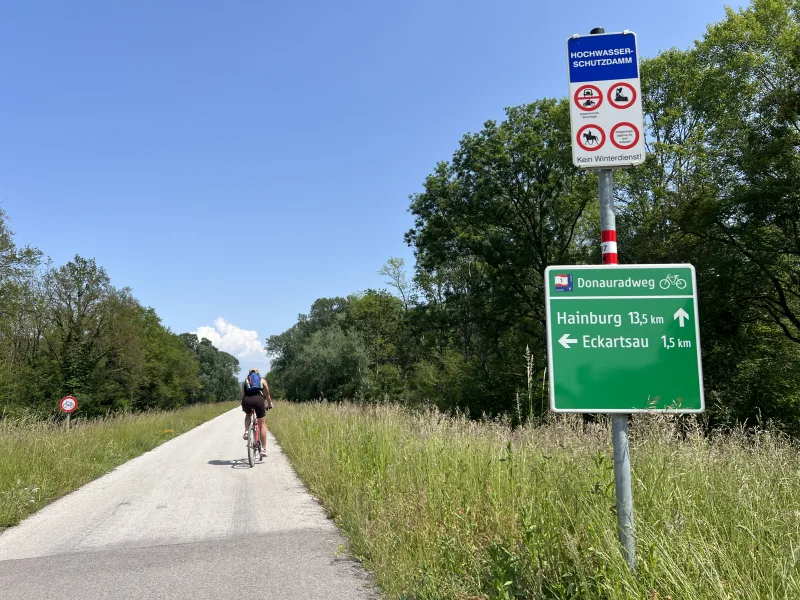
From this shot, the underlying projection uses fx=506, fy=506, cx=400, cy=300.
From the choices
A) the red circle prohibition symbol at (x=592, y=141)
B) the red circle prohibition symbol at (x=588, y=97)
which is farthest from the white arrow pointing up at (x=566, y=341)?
the red circle prohibition symbol at (x=588, y=97)

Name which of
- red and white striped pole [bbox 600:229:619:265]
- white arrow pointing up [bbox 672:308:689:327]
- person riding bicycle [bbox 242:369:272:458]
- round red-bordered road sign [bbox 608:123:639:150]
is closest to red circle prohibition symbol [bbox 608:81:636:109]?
round red-bordered road sign [bbox 608:123:639:150]

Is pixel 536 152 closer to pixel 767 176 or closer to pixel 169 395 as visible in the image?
pixel 767 176

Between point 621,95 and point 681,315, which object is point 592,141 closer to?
point 621,95

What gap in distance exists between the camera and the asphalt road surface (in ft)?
12.9

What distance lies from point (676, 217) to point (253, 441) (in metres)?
16.7

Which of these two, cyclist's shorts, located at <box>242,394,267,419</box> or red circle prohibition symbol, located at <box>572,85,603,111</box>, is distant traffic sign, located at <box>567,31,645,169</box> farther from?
cyclist's shorts, located at <box>242,394,267,419</box>

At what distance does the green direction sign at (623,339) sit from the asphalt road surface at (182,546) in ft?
7.73

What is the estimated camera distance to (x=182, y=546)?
503cm

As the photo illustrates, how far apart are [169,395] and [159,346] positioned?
6.24 meters

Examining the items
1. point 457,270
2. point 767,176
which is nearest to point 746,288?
point 767,176

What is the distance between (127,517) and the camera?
6.26 m

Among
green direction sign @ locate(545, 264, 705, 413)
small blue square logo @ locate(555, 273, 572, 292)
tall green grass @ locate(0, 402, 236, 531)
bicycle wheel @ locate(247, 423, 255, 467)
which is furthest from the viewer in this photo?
bicycle wheel @ locate(247, 423, 255, 467)

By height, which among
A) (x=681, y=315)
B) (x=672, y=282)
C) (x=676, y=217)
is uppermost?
(x=676, y=217)

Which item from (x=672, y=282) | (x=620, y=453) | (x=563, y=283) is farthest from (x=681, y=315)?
(x=620, y=453)
